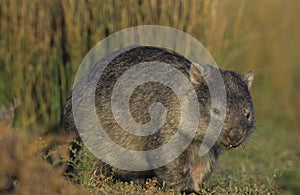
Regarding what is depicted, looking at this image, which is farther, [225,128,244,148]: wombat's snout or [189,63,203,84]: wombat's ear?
[189,63,203,84]: wombat's ear

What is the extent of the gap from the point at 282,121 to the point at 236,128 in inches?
233

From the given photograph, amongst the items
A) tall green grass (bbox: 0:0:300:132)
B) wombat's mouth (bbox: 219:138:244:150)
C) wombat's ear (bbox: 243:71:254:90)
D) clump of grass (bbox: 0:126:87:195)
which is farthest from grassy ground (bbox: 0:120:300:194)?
tall green grass (bbox: 0:0:300:132)

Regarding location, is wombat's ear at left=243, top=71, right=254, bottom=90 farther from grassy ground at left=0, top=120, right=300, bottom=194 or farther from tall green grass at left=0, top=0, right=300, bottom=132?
tall green grass at left=0, top=0, right=300, bottom=132

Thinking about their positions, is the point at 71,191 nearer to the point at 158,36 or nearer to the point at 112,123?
the point at 112,123

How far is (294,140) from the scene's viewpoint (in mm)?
10258

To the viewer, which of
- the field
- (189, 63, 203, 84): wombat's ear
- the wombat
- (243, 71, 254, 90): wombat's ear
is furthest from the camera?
the field

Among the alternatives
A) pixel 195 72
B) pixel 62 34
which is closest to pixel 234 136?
pixel 195 72

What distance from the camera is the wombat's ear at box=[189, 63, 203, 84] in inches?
245

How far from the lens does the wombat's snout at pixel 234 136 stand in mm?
5922

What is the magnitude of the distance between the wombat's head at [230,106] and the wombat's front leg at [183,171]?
12.1 inches

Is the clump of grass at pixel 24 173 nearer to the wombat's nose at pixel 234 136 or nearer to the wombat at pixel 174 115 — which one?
the wombat at pixel 174 115

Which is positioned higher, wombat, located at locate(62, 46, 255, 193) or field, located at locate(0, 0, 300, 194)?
wombat, located at locate(62, 46, 255, 193)

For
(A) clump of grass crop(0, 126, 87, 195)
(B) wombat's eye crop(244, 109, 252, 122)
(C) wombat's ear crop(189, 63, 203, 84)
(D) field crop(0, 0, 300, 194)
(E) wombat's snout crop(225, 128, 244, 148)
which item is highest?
(A) clump of grass crop(0, 126, 87, 195)

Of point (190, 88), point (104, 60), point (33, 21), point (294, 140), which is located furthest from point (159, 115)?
point (294, 140)
